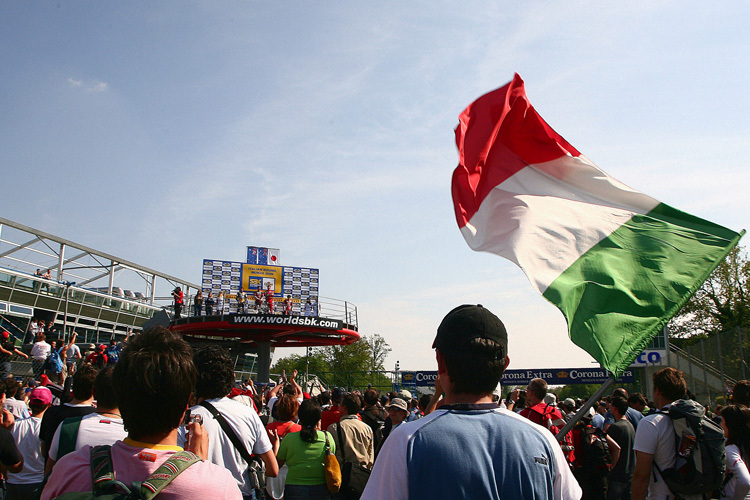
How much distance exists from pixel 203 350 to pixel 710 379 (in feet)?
78.6

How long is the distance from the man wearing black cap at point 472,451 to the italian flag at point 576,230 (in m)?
2.01

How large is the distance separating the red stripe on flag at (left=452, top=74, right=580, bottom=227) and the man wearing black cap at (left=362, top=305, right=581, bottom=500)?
12.2 ft

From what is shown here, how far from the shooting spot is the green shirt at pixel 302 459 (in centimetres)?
575

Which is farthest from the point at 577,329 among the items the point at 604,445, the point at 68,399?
the point at 68,399

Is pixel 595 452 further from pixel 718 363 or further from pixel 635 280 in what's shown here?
pixel 718 363

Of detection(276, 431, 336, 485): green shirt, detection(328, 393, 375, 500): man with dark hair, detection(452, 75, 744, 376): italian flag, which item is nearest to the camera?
detection(452, 75, 744, 376): italian flag

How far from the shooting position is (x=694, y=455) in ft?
13.9

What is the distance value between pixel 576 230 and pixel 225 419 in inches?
135

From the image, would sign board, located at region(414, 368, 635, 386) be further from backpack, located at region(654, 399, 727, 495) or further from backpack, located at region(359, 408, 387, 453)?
backpack, located at region(654, 399, 727, 495)

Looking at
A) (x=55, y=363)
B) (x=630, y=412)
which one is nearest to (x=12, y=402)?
(x=630, y=412)

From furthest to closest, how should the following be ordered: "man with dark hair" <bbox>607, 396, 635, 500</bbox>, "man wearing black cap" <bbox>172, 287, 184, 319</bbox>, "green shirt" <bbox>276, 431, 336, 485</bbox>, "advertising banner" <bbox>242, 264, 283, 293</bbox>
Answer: "advertising banner" <bbox>242, 264, 283, 293</bbox>, "man wearing black cap" <bbox>172, 287, 184, 319</bbox>, "man with dark hair" <bbox>607, 396, 635, 500</bbox>, "green shirt" <bbox>276, 431, 336, 485</bbox>

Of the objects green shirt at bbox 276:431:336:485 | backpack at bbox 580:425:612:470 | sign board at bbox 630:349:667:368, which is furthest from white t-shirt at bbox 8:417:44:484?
sign board at bbox 630:349:667:368

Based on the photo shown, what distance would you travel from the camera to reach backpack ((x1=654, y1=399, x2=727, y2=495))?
13.8 feet

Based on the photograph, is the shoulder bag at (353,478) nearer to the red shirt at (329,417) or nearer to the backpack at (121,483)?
the red shirt at (329,417)
